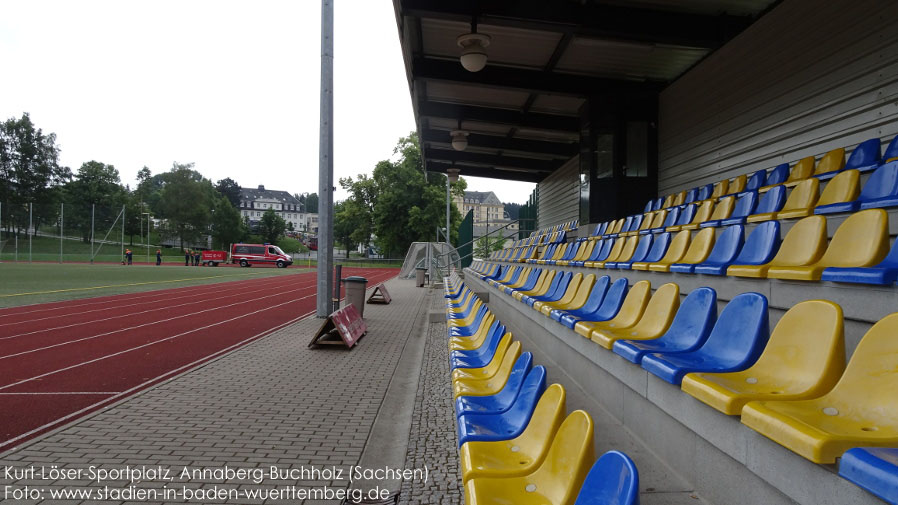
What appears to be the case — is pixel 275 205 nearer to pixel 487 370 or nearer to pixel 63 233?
pixel 63 233

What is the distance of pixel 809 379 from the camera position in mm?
1812

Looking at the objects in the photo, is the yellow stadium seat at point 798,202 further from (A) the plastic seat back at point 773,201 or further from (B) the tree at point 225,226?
(B) the tree at point 225,226

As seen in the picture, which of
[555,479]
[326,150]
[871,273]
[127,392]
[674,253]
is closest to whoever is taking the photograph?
[555,479]

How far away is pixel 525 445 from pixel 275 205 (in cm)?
13694

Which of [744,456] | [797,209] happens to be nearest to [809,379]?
[744,456]

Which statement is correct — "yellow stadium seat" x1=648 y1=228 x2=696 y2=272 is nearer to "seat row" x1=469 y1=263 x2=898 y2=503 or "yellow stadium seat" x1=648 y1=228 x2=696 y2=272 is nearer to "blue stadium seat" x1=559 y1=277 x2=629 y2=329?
"blue stadium seat" x1=559 y1=277 x2=629 y2=329

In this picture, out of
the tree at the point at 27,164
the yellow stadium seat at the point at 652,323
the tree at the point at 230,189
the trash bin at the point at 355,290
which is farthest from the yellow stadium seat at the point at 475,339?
the tree at the point at 230,189

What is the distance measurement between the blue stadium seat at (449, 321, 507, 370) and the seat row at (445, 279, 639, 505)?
205mm

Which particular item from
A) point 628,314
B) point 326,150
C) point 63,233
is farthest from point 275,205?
point 628,314

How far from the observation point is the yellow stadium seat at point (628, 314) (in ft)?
11.1

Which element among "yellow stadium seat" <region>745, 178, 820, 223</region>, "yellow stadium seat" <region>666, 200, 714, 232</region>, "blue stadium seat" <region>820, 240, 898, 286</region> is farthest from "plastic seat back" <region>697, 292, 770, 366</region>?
"yellow stadium seat" <region>666, 200, 714, 232</region>

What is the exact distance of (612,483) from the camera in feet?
4.38

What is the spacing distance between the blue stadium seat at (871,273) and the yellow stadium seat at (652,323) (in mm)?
810

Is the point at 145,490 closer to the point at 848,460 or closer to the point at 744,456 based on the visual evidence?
the point at 744,456
